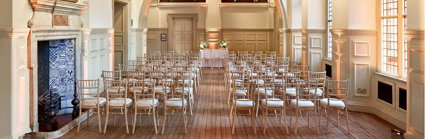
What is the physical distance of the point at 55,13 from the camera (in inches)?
329

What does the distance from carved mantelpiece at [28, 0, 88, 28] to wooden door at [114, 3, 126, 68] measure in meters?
6.55

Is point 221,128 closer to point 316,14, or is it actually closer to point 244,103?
point 244,103

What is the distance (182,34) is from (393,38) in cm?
1656

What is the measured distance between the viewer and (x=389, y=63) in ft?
30.4

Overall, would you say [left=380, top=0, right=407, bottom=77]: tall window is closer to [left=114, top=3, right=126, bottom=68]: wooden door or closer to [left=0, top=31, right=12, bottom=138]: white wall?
[left=0, top=31, right=12, bottom=138]: white wall

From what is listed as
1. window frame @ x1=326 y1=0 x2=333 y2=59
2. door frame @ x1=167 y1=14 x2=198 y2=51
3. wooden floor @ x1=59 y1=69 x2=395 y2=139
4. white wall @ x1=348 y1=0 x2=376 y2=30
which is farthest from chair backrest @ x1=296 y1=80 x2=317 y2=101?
door frame @ x1=167 y1=14 x2=198 y2=51

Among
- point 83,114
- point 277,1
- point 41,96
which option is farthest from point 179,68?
point 277,1

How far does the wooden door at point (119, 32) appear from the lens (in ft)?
54.4

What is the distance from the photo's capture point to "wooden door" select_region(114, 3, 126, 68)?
16.6 meters

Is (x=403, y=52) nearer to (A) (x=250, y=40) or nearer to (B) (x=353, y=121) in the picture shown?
(B) (x=353, y=121)

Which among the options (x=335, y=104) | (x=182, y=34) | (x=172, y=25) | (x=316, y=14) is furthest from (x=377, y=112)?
(x=172, y=25)

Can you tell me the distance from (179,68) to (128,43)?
5.48m

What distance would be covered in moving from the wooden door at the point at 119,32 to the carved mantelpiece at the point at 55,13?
6550 mm

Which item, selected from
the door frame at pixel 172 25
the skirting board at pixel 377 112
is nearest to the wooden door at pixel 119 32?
the door frame at pixel 172 25
